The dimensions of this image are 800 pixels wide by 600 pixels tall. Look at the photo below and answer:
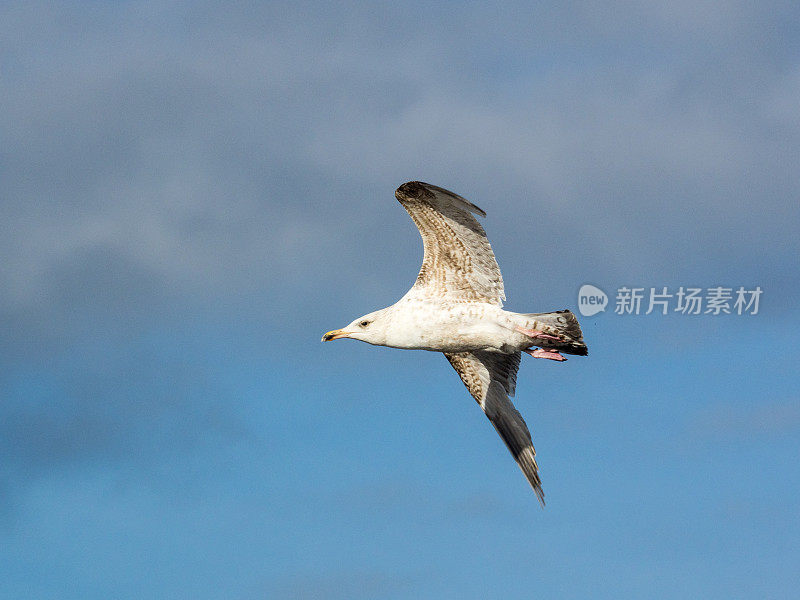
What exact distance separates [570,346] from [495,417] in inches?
186

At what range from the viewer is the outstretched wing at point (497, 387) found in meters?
26.5

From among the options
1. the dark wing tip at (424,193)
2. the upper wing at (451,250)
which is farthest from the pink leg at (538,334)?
the dark wing tip at (424,193)

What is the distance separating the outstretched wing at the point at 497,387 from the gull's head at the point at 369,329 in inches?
146

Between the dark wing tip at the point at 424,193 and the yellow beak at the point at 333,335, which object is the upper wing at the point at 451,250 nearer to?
the dark wing tip at the point at 424,193

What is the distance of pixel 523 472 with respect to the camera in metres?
25.9

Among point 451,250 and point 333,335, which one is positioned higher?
point 451,250

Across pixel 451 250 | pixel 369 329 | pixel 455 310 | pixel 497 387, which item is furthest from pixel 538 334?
pixel 497 387

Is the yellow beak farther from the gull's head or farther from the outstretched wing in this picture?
the outstretched wing

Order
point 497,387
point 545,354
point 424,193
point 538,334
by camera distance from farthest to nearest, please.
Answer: point 497,387 → point 545,354 → point 538,334 → point 424,193

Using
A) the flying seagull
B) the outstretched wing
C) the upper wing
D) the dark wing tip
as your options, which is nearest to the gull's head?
the flying seagull

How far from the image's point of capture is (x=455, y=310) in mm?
23344

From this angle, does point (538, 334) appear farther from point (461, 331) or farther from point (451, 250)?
point (451, 250)

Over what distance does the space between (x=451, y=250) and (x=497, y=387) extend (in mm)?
5304

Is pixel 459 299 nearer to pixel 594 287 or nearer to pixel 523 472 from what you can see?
pixel 594 287
